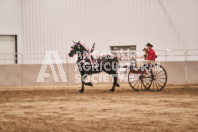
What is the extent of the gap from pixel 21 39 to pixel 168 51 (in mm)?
7621

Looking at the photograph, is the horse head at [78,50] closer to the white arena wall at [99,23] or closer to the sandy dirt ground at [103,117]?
the sandy dirt ground at [103,117]

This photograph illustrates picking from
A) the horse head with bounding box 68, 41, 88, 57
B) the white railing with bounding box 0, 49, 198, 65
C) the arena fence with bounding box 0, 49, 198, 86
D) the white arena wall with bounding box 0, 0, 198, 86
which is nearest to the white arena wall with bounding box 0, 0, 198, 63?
the white arena wall with bounding box 0, 0, 198, 86

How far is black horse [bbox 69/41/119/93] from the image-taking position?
14.0 metres

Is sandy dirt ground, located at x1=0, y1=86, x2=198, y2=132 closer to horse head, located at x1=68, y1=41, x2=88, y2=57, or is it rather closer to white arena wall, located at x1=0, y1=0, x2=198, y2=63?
horse head, located at x1=68, y1=41, x2=88, y2=57

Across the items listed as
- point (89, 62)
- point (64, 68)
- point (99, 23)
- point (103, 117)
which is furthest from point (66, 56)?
point (103, 117)

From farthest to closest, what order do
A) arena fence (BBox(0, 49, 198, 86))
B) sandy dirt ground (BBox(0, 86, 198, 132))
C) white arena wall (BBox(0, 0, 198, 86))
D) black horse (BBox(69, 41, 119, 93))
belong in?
1. white arena wall (BBox(0, 0, 198, 86))
2. arena fence (BBox(0, 49, 198, 86))
3. black horse (BBox(69, 41, 119, 93))
4. sandy dirt ground (BBox(0, 86, 198, 132))

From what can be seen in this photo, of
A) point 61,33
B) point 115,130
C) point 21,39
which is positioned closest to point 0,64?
point 21,39

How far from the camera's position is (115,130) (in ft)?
20.9

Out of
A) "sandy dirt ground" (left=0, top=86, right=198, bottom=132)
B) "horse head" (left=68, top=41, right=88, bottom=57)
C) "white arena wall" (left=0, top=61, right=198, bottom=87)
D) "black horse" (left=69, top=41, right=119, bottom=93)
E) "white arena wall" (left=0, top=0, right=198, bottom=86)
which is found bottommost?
"sandy dirt ground" (left=0, top=86, right=198, bottom=132)

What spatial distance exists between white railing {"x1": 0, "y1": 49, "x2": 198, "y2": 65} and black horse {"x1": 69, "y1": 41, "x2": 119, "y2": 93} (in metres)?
4.75

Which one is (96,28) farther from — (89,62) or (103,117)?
(103,117)

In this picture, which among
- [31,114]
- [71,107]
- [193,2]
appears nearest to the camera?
[31,114]

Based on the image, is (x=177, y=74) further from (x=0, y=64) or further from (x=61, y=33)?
(x=0, y=64)

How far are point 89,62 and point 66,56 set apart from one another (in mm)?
5974
